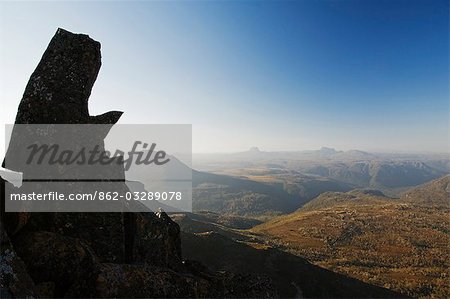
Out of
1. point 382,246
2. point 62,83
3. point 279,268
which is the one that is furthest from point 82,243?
point 382,246

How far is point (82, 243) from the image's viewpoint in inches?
475

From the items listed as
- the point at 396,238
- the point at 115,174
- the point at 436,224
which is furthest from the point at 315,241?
the point at 115,174

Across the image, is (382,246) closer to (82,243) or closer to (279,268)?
(279,268)

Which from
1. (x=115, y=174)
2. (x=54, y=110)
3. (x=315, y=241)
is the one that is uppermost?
(x=54, y=110)

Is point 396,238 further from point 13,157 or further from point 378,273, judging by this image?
point 13,157

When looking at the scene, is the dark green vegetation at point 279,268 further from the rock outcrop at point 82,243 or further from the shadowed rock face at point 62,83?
the shadowed rock face at point 62,83

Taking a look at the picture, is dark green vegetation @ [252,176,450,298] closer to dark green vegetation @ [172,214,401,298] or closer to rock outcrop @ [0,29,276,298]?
dark green vegetation @ [172,214,401,298]

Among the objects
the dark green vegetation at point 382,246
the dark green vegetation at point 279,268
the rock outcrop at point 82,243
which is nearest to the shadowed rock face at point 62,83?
the rock outcrop at point 82,243

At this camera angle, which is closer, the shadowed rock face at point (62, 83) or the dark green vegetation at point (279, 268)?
the shadowed rock face at point (62, 83)

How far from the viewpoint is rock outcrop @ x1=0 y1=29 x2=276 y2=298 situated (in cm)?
1069

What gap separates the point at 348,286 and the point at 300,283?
9.13 meters

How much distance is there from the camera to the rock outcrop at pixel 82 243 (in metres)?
10.7

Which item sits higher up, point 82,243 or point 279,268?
point 82,243

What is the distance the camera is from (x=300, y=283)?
54.4 meters
